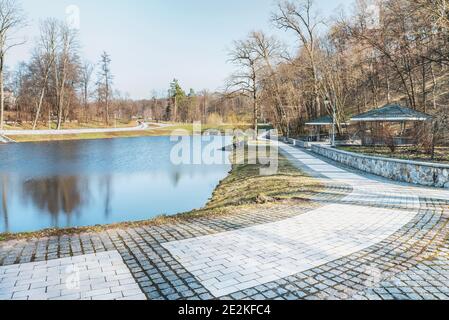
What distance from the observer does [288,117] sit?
3147 centimetres

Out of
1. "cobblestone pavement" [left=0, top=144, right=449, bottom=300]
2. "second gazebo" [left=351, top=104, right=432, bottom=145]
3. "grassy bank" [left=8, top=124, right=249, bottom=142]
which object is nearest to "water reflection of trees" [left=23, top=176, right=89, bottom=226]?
"cobblestone pavement" [left=0, top=144, right=449, bottom=300]

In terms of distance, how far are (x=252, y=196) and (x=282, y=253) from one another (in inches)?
166

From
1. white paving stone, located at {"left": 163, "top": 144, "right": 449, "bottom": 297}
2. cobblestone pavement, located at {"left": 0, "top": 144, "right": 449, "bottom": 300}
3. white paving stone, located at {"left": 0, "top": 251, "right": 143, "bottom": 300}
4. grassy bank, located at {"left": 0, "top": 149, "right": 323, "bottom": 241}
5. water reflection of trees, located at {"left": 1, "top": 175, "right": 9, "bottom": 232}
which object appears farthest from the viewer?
water reflection of trees, located at {"left": 1, "top": 175, "right": 9, "bottom": 232}

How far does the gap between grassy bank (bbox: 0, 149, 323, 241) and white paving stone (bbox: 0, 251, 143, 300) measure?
123cm

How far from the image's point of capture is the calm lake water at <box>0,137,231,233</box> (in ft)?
28.0

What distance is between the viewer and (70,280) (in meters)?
3.12

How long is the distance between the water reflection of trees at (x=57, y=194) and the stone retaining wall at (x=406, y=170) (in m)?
9.67

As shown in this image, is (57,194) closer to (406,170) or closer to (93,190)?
(93,190)

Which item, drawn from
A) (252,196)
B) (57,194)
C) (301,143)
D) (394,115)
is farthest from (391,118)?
(57,194)

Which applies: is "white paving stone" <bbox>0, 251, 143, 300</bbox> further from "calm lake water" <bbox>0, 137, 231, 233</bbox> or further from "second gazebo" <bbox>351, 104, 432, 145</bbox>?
"second gazebo" <bbox>351, 104, 432, 145</bbox>

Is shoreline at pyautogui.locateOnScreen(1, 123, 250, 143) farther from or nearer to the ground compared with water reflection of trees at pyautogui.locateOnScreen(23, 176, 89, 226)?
farther from the ground

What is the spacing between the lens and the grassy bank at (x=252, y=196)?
4883 millimetres

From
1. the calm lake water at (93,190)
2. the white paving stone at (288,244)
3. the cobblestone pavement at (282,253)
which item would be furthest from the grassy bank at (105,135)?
the white paving stone at (288,244)

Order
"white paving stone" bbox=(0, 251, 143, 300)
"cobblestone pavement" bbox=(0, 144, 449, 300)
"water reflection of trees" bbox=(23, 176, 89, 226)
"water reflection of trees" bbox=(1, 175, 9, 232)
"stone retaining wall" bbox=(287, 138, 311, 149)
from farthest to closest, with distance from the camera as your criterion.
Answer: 1. "stone retaining wall" bbox=(287, 138, 311, 149)
2. "water reflection of trees" bbox=(23, 176, 89, 226)
3. "water reflection of trees" bbox=(1, 175, 9, 232)
4. "cobblestone pavement" bbox=(0, 144, 449, 300)
5. "white paving stone" bbox=(0, 251, 143, 300)
